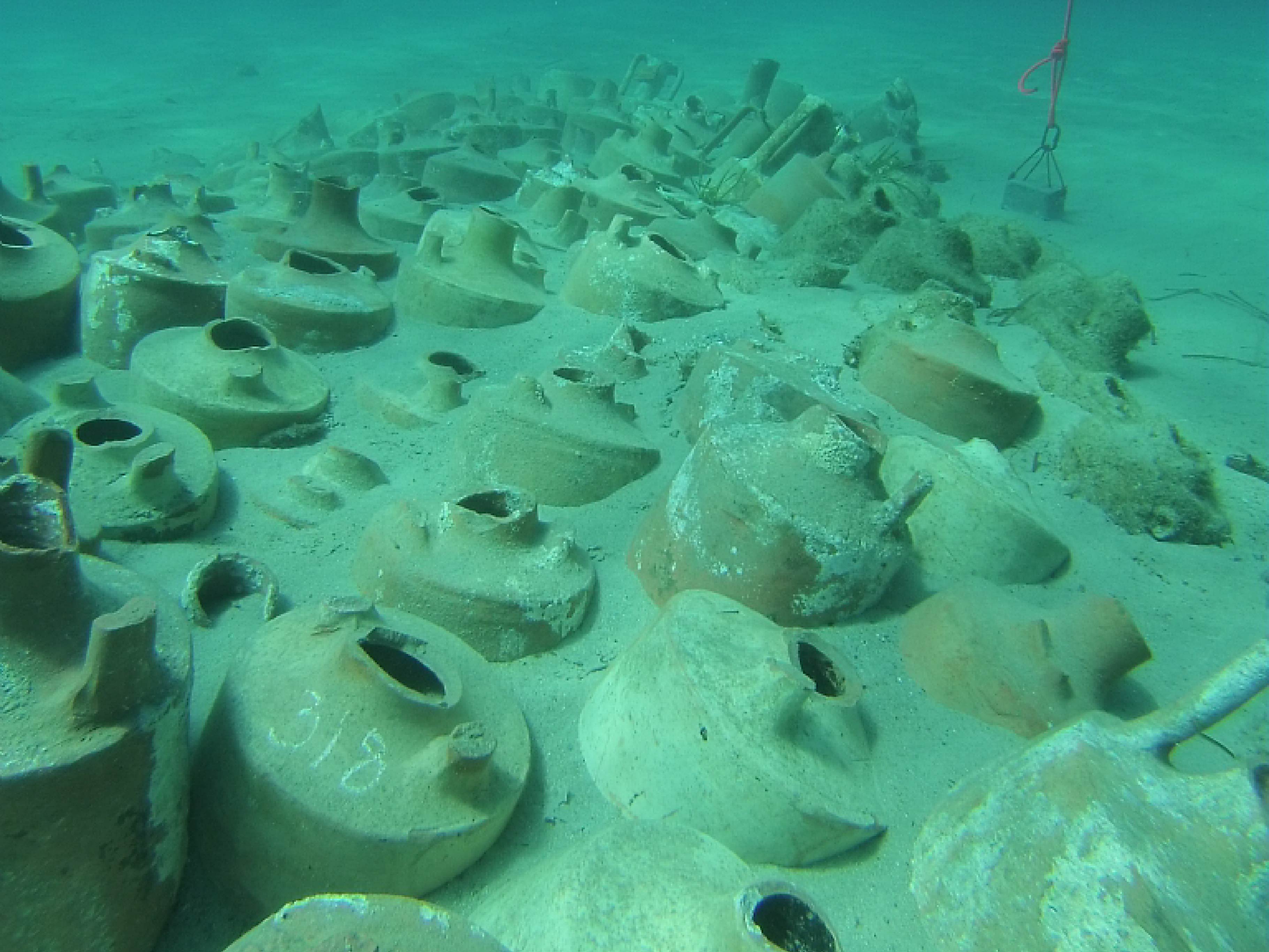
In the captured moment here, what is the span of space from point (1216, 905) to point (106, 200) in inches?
401

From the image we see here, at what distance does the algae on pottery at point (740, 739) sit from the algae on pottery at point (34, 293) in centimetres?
428

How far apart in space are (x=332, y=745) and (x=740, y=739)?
1.17 meters

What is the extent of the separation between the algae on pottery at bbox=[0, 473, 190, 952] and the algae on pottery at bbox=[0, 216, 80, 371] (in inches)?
136

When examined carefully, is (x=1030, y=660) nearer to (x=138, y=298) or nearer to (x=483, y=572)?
(x=483, y=572)

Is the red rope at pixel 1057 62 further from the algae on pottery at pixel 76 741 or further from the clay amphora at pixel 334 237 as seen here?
the algae on pottery at pixel 76 741

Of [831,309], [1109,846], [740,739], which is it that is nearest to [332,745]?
[740,739]

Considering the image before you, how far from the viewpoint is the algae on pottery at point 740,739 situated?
219cm

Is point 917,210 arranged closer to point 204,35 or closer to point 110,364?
point 110,364

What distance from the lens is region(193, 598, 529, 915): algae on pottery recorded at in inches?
76.2

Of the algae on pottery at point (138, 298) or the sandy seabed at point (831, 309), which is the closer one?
the sandy seabed at point (831, 309)

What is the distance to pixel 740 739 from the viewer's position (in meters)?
2.22

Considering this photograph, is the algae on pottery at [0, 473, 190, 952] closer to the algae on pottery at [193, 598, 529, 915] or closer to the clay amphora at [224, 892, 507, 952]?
the algae on pottery at [193, 598, 529, 915]

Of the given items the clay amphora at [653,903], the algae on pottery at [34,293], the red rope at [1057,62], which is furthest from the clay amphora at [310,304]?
the red rope at [1057,62]

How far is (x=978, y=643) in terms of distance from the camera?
275cm
